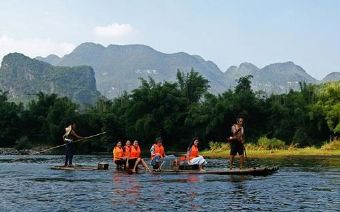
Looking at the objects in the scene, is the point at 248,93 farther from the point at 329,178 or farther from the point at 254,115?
the point at 329,178

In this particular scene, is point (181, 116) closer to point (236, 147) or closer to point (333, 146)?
point (333, 146)

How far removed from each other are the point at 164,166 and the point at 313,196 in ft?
42.3

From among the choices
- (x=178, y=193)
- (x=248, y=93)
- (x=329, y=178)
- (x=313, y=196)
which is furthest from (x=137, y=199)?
(x=248, y=93)

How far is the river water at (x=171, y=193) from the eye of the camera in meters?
16.5

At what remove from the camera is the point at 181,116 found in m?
89.9

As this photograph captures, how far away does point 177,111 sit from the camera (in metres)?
90.9

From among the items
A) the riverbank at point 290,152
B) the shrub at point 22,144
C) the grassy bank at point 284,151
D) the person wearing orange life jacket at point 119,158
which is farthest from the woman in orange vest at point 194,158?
the shrub at point 22,144

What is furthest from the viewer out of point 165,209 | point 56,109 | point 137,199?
point 56,109

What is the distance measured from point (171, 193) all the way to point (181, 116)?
70.1 metres

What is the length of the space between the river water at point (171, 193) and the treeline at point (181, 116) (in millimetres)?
46297

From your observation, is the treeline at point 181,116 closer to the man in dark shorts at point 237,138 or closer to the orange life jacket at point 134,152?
the orange life jacket at point 134,152

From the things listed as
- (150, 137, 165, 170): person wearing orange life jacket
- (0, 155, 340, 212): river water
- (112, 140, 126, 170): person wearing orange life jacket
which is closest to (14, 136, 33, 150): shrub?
(112, 140, 126, 170): person wearing orange life jacket

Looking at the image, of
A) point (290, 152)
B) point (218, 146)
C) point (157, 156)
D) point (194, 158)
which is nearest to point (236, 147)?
point (194, 158)

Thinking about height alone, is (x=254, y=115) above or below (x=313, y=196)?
above
